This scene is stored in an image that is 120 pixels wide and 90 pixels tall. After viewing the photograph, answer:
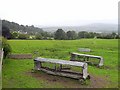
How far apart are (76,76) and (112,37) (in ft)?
105

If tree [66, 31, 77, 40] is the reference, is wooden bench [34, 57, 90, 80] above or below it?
below

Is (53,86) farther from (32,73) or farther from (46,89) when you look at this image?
(32,73)

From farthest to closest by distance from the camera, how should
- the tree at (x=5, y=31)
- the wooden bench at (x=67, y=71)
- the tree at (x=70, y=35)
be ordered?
the tree at (x=70, y=35) → the tree at (x=5, y=31) → the wooden bench at (x=67, y=71)

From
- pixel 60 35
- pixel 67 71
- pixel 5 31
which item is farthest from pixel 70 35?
pixel 67 71

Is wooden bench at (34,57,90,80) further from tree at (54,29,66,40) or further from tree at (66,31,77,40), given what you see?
tree at (66,31,77,40)

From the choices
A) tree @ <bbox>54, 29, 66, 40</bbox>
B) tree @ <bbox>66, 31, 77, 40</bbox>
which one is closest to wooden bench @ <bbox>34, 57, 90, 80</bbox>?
tree @ <bbox>54, 29, 66, 40</bbox>

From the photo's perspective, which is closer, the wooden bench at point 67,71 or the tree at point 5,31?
the wooden bench at point 67,71

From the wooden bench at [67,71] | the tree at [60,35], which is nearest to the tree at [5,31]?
the tree at [60,35]

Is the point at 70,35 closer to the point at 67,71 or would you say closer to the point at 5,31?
the point at 5,31

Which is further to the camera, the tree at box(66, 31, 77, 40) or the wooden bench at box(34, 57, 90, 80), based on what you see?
the tree at box(66, 31, 77, 40)

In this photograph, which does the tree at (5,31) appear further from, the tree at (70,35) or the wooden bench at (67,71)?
the wooden bench at (67,71)

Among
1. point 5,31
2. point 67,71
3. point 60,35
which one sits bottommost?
point 67,71

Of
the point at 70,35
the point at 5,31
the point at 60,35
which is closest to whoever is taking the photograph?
the point at 5,31

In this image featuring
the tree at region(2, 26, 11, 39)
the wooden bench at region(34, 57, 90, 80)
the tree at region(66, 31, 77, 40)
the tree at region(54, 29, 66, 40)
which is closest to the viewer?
the wooden bench at region(34, 57, 90, 80)
